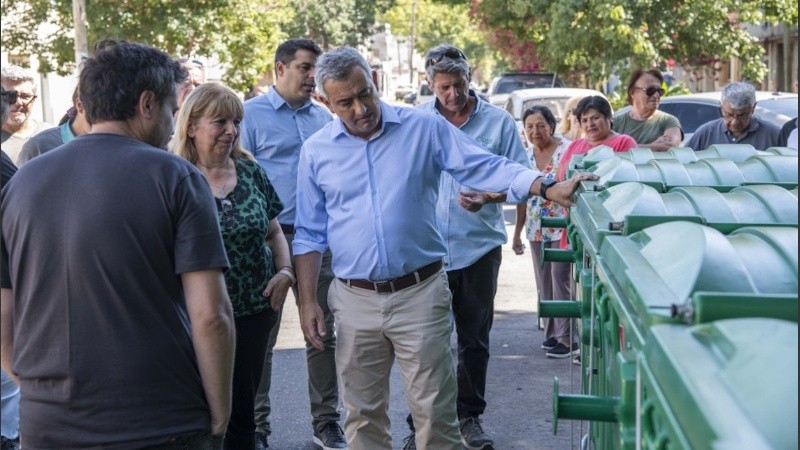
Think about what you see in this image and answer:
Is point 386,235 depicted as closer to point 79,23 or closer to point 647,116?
point 647,116

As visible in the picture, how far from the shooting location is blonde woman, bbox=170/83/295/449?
4.84 meters

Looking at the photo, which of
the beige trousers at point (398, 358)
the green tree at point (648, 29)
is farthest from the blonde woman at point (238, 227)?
the green tree at point (648, 29)

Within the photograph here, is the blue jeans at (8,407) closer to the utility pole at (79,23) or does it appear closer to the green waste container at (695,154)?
the green waste container at (695,154)

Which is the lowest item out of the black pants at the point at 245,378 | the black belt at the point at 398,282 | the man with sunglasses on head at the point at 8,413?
the man with sunglasses on head at the point at 8,413

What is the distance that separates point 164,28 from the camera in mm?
22375

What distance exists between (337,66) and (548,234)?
368 cm

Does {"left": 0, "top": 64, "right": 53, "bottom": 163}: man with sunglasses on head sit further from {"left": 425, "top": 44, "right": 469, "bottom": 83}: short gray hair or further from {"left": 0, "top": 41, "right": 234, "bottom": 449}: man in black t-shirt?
{"left": 0, "top": 41, "right": 234, "bottom": 449}: man in black t-shirt

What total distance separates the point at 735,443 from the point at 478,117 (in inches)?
182

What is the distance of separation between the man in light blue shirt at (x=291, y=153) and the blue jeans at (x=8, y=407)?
3.76 ft

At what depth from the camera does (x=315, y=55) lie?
6.49 meters

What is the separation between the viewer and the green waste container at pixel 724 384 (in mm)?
1812

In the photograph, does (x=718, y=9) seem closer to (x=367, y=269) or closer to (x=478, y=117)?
(x=478, y=117)

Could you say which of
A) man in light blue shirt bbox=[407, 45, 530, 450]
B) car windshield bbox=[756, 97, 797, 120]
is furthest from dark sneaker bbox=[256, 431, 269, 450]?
car windshield bbox=[756, 97, 797, 120]

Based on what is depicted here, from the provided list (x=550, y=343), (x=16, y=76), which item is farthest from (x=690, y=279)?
(x=550, y=343)
